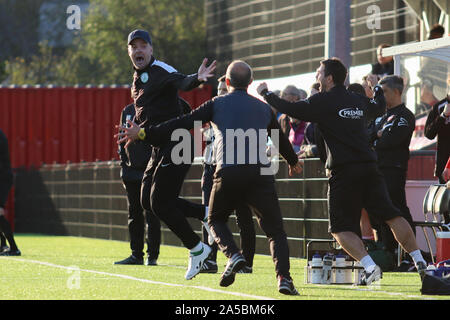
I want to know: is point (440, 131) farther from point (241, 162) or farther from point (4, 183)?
point (4, 183)

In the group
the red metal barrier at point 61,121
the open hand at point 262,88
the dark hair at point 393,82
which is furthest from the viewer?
the red metal barrier at point 61,121

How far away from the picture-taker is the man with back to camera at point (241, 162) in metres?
9.60

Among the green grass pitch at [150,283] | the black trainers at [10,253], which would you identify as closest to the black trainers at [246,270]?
the green grass pitch at [150,283]

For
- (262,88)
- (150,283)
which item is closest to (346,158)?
(262,88)

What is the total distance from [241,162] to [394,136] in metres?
3.31

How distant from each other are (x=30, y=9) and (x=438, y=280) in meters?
57.5

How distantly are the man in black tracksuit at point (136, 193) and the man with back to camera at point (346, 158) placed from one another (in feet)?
11.3

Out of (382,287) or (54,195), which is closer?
(382,287)

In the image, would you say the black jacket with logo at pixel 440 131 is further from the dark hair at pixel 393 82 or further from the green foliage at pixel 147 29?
the green foliage at pixel 147 29

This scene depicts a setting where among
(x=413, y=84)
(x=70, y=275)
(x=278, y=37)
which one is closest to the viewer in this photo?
(x=70, y=275)

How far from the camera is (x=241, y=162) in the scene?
31.6 ft

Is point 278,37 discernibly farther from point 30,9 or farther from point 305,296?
point 30,9

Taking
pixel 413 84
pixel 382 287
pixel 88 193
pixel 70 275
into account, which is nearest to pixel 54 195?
pixel 88 193

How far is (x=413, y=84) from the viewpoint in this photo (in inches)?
712
